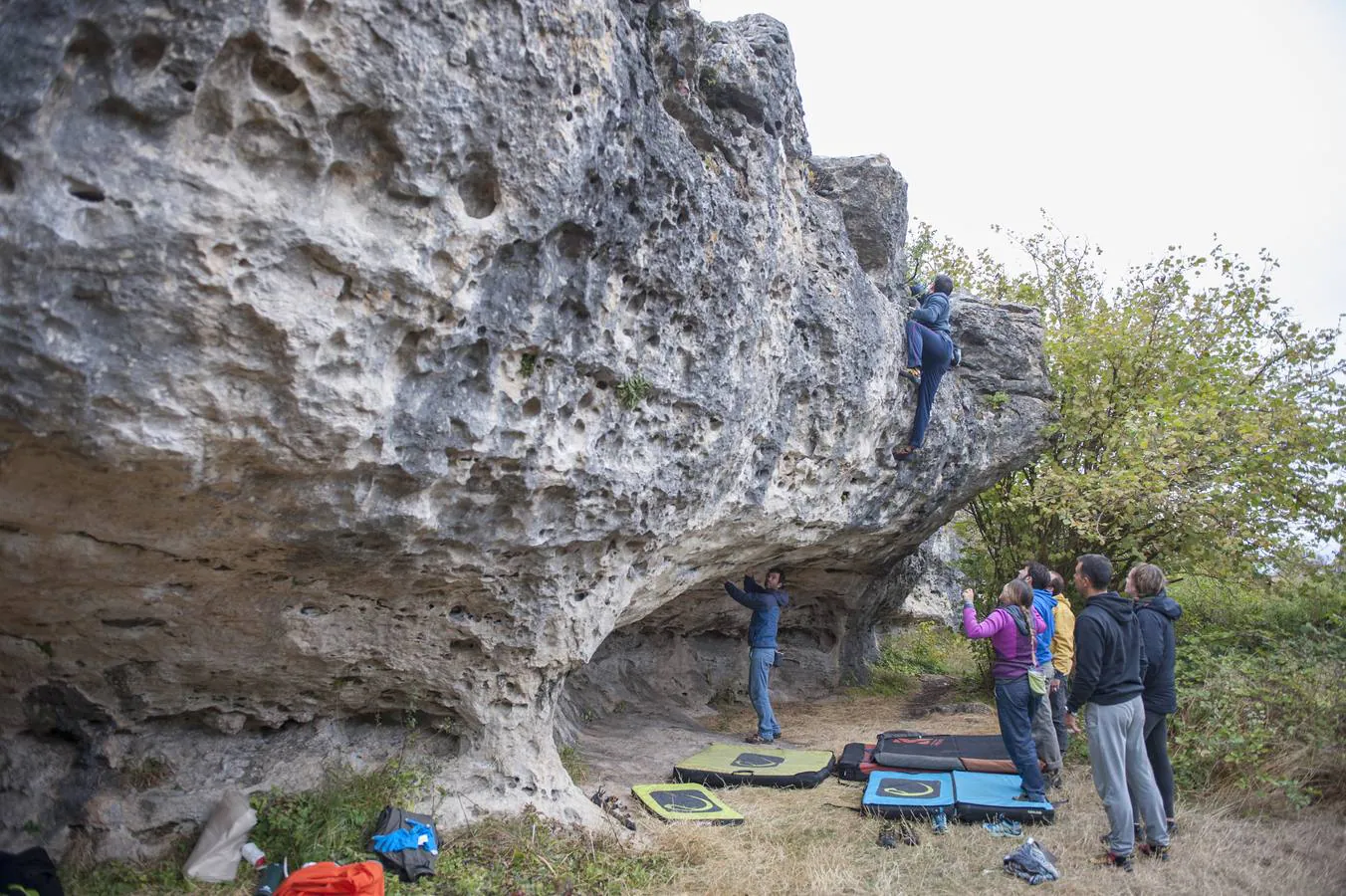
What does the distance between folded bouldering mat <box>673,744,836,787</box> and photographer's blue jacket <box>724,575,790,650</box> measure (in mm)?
1145

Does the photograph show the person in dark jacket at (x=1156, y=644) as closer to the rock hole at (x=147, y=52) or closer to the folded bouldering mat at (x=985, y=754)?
the folded bouldering mat at (x=985, y=754)

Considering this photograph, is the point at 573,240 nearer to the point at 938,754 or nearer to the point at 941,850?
the point at 941,850

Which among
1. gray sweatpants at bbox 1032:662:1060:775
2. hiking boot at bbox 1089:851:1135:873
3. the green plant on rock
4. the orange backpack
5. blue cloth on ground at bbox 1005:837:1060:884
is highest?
the green plant on rock

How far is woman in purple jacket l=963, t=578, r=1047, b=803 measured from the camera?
6340 millimetres

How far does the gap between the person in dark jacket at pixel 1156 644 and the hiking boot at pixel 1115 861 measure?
65cm

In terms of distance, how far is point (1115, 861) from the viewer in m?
5.29

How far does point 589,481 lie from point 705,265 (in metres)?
1.63

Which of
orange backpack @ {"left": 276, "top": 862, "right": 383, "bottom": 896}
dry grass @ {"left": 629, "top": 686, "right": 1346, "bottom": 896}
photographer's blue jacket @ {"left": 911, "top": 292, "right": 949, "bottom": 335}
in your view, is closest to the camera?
orange backpack @ {"left": 276, "top": 862, "right": 383, "bottom": 896}

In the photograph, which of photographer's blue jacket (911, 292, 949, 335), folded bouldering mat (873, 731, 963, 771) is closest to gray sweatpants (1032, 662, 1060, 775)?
folded bouldering mat (873, 731, 963, 771)

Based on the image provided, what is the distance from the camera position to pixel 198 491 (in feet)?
12.6

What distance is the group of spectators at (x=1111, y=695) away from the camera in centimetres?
522

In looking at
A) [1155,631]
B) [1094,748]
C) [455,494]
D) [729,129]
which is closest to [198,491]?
Answer: [455,494]

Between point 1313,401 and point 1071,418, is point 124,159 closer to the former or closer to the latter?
point 1071,418

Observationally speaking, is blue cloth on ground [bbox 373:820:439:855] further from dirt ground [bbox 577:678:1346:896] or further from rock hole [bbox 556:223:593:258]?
rock hole [bbox 556:223:593:258]
